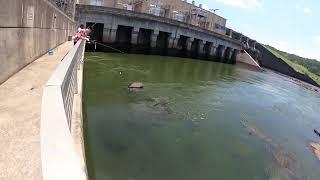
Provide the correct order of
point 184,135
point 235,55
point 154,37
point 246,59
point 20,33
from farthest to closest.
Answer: point 235,55, point 246,59, point 154,37, point 184,135, point 20,33

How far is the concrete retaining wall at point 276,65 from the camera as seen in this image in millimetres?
59656

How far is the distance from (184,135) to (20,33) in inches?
296

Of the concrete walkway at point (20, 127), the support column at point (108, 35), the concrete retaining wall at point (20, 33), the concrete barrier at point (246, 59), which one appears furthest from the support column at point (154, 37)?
the concrete walkway at point (20, 127)

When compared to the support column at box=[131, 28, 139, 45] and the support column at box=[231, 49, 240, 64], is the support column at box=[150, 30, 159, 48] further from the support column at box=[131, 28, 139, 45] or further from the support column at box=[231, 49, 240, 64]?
the support column at box=[231, 49, 240, 64]

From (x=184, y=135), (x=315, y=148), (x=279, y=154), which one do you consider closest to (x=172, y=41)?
(x=315, y=148)

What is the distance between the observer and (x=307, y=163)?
44.9 feet

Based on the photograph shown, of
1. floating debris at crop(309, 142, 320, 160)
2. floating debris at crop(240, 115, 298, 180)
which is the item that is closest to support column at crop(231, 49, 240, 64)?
floating debris at crop(309, 142, 320, 160)

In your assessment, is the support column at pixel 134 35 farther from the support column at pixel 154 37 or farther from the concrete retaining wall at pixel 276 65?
the concrete retaining wall at pixel 276 65

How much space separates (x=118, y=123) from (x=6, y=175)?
9602mm

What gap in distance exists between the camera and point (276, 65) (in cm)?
6550

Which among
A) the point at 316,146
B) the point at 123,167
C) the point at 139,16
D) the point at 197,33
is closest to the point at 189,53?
the point at 197,33

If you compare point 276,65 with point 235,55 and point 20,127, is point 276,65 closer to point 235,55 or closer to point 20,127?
point 235,55

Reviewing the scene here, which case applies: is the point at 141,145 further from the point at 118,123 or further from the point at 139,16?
the point at 139,16

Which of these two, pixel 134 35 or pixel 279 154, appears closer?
pixel 279 154
